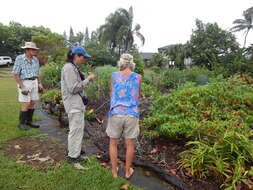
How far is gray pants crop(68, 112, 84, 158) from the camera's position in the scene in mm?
2572

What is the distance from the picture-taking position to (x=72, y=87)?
7.84 feet

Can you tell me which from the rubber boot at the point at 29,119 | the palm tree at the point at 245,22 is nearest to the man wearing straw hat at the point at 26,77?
the rubber boot at the point at 29,119

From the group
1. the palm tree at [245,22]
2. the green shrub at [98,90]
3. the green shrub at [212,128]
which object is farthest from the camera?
the palm tree at [245,22]

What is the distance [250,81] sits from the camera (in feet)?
23.0

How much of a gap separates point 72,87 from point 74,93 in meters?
0.11

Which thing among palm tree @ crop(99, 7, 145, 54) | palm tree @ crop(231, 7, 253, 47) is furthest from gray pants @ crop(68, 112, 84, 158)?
palm tree @ crop(231, 7, 253, 47)

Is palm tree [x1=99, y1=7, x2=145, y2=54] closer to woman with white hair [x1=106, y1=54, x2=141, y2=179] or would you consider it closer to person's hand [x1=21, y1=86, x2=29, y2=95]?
person's hand [x1=21, y1=86, x2=29, y2=95]

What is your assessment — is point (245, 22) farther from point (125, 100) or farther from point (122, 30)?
point (125, 100)

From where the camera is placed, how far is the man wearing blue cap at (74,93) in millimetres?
2412

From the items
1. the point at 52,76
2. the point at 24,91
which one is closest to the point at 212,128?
the point at 24,91

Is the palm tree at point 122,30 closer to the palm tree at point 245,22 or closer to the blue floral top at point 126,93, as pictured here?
the palm tree at point 245,22

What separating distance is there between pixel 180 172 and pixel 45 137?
2.49 meters

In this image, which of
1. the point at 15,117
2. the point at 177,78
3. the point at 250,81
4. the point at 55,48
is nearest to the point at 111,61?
the point at 55,48

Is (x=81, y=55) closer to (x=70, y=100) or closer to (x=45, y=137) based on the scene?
(x=70, y=100)
